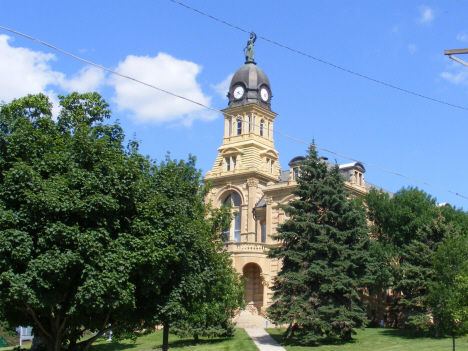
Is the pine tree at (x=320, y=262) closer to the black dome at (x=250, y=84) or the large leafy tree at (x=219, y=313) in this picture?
the large leafy tree at (x=219, y=313)

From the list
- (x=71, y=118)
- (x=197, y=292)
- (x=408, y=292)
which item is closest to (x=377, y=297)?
(x=408, y=292)

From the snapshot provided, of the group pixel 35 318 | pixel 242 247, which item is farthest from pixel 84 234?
pixel 242 247

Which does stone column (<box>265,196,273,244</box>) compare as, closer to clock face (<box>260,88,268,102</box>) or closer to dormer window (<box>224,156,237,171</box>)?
dormer window (<box>224,156,237,171</box>)

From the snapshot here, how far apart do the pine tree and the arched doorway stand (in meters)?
14.7

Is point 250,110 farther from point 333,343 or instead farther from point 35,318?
point 35,318

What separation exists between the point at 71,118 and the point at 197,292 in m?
8.44

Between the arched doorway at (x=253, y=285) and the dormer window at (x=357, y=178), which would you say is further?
the dormer window at (x=357, y=178)

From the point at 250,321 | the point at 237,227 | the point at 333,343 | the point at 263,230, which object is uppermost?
the point at 237,227

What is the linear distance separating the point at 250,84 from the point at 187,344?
28.1 meters

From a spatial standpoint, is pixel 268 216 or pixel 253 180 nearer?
pixel 268 216

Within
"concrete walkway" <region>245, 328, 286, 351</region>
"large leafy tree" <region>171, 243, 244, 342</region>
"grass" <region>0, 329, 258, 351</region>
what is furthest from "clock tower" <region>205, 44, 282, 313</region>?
"large leafy tree" <region>171, 243, 244, 342</region>

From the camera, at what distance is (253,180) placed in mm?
50219

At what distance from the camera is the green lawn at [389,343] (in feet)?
89.5

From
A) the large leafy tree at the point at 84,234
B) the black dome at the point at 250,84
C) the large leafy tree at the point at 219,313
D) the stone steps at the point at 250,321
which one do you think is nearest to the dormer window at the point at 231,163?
the black dome at the point at 250,84
